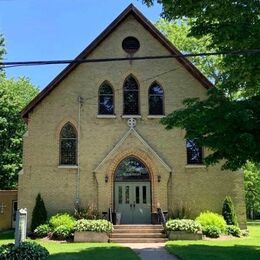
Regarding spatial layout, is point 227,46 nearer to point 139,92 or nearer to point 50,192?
point 139,92

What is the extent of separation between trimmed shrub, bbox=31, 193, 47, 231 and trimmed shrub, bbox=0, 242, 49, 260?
9745mm

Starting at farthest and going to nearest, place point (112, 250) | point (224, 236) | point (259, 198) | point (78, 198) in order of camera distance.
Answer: point (259, 198)
point (78, 198)
point (224, 236)
point (112, 250)

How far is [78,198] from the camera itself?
25000 mm

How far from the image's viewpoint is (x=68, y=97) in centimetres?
2611

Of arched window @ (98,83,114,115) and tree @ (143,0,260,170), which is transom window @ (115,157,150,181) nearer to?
arched window @ (98,83,114,115)

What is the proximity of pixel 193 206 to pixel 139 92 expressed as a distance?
23.9 ft

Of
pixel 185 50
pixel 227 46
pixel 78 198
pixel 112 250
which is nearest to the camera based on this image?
pixel 227 46

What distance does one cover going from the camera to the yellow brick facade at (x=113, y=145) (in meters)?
25.1

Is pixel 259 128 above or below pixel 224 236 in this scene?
above

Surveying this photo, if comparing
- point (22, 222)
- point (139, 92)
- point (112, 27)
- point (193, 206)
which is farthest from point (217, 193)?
point (22, 222)

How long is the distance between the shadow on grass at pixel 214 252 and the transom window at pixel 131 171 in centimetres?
727

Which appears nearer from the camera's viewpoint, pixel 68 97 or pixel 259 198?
pixel 68 97

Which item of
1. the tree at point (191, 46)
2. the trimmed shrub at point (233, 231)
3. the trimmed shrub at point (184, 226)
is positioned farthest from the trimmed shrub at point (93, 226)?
the tree at point (191, 46)

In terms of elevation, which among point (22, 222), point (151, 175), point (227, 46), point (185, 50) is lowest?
point (22, 222)
